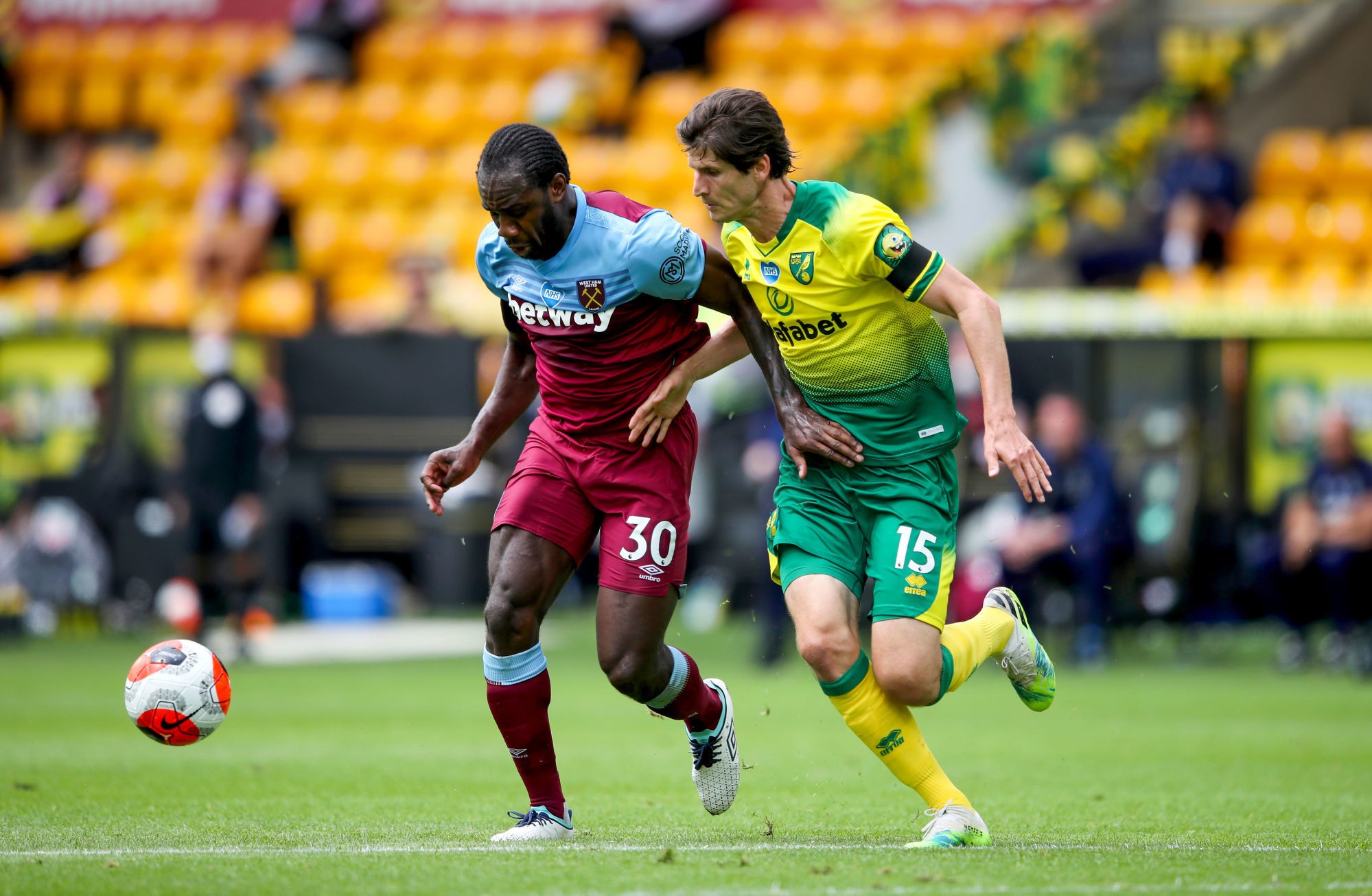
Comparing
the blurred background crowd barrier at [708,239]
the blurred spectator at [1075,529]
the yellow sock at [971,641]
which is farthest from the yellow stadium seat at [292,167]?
the yellow sock at [971,641]

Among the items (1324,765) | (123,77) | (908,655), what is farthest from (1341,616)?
(123,77)

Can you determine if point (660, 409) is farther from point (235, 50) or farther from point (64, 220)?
point (235, 50)

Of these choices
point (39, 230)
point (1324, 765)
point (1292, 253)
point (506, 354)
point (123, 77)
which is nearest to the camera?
point (506, 354)

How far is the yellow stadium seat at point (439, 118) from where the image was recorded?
21.3 metres

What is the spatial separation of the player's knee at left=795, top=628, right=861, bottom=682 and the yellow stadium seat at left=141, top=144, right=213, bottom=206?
17.5 m

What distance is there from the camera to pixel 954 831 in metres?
5.09

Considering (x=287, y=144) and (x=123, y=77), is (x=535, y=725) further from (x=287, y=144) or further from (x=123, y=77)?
(x=123, y=77)

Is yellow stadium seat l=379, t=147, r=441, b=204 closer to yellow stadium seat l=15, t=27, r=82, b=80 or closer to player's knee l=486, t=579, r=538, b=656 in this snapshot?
yellow stadium seat l=15, t=27, r=82, b=80

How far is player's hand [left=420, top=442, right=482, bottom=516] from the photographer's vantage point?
5.74 m

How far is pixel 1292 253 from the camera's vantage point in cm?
1606

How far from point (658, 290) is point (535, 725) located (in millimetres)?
1462

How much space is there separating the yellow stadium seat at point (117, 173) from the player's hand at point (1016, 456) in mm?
18306

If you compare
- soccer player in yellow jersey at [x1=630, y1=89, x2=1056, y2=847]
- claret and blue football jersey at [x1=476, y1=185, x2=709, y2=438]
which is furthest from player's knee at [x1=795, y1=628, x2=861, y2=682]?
claret and blue football jersey at [x1=476, y1=185, x2=709, y2=438]

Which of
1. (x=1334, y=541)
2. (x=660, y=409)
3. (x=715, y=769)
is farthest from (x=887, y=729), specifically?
(x=1334, y=541)
